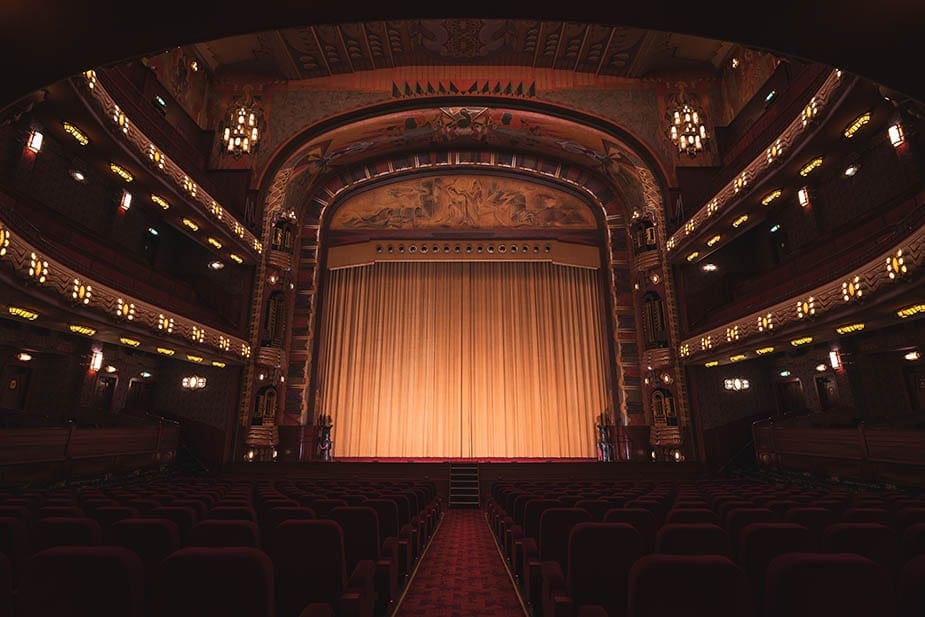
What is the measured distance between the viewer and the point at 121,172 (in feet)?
38.1

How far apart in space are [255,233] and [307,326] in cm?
364

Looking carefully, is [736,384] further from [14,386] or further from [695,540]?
[14,386]

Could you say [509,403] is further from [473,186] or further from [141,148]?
[141,148]

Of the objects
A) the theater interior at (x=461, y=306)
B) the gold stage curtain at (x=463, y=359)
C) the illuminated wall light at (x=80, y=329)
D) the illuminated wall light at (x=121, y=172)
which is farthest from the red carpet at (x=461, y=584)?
the gold stage curtain at (x=463, y=359)

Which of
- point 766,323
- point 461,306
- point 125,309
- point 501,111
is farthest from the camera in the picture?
point 461,306

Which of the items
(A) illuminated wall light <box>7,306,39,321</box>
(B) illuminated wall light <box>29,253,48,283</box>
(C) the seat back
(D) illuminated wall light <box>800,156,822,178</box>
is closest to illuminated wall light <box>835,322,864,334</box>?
(D) illuminated wall light <box>800,156,822,178</box>

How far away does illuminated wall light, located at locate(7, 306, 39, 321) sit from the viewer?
843cm

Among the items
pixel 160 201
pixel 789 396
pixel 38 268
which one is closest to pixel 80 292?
pixel 38 268

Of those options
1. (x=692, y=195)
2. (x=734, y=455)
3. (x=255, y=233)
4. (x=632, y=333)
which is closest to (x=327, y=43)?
(x=255, y=233)

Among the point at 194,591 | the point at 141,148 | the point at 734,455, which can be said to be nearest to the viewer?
the point at 194,591

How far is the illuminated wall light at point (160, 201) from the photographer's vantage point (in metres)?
12.7

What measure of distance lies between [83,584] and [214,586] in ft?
1.38

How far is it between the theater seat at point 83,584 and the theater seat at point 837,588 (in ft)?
7.08

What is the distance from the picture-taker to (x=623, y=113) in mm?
16266
